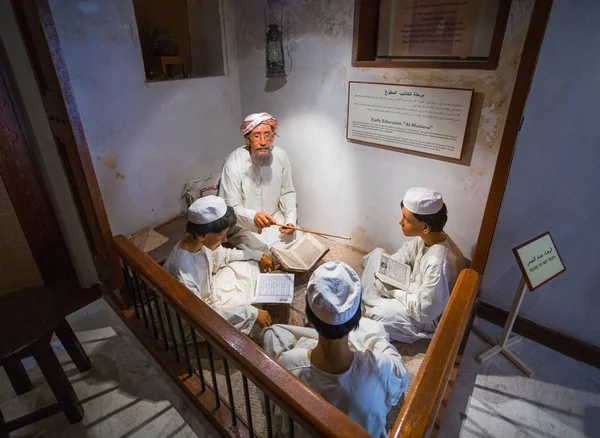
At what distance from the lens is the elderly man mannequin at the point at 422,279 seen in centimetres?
240

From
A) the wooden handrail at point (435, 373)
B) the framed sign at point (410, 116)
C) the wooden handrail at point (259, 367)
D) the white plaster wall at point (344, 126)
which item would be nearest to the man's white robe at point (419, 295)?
the wooden handrail at point (435, 373)

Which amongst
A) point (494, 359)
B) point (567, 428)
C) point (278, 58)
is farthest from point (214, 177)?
point (567, 428)

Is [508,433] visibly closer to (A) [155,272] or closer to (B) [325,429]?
(B) [325,429]

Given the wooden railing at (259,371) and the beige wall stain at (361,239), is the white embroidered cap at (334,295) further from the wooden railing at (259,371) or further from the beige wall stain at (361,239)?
the beige wall stain at (361,239)

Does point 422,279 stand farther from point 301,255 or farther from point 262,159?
point 262,159

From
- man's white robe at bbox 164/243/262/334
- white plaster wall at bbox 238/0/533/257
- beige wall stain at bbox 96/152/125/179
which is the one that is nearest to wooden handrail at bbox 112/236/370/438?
man's white robe at bbox 164/243/262/334

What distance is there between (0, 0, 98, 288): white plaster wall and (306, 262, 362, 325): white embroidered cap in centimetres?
232

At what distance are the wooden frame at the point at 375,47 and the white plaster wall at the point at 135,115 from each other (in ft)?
4.83

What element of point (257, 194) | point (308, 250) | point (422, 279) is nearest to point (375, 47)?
point (257, 194)

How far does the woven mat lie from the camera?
3.21 m

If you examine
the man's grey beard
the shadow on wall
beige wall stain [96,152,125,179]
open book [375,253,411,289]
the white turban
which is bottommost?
open book [375,253,411,289]

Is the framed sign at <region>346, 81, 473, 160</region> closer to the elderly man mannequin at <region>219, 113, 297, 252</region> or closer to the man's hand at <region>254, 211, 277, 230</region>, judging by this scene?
the elderly man mannequin at <region>219, 113, 297, 252</region>

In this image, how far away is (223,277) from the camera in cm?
279

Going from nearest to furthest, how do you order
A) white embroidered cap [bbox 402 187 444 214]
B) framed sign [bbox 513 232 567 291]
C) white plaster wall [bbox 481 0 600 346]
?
white plaster wall [bbox 481 0 600 346] < framed sign [bbox 513 232 567 291] < white embroidered cap [bbox 402 187 444 214]
